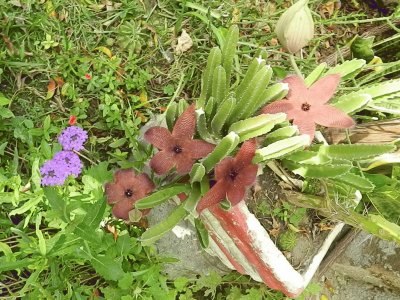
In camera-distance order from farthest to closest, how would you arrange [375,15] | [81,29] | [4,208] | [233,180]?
[375,15]
[81,29]
[4,208]
[233,180]

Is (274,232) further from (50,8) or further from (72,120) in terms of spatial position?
(50,8)

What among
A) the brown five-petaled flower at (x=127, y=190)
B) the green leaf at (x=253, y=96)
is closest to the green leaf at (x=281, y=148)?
the green leaf at (x=253, y=96)

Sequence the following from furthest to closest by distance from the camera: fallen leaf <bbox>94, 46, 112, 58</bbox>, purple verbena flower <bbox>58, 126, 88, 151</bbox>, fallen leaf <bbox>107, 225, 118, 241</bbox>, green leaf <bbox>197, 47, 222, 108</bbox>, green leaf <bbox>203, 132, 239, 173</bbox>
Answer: fallen leaf <bbox>94, 46, 112, 58</bbox> < fallen leaf <bbox>107, 225, 118, 241</bbox> < purple verbena flower <bbox>58, 126, 88, 151</bbox> < green leaf <bbox>197, 47, 222, 108</bbox> < green leaf <bbox>203, 132, 239, 173</bbox>

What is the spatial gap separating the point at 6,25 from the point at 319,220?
4.29ft

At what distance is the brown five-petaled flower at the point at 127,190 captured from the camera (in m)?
1.49

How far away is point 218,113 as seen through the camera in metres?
1.41

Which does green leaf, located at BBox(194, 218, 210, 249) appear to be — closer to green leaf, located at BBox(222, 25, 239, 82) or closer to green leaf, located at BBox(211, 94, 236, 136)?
green leaf, located at BBox(211, 94, 236, 136)

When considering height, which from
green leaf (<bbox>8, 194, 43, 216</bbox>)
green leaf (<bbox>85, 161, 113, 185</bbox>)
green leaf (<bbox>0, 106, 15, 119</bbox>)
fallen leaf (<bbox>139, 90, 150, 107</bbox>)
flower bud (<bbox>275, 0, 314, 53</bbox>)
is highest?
flower bud (<bbox>275, 0, 314, 53</bbox>)

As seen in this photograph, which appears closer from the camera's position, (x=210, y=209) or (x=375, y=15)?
(x=210, y=209)

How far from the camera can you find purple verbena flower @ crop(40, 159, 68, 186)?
1530 millimetres

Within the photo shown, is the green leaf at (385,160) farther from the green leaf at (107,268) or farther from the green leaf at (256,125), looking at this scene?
the green leaf at (107,268)

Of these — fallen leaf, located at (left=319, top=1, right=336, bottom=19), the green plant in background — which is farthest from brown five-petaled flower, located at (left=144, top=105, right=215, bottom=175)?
fallen leaf, located at (left=319, top=1, right=336, bottom=19)

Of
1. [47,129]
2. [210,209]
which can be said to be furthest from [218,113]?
[47,129]

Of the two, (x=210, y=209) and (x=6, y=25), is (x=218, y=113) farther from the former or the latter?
(x=6, y=25)
